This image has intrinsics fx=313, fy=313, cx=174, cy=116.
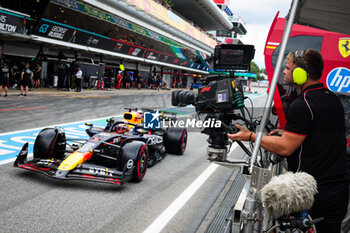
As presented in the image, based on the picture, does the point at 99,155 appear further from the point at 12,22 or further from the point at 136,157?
the point at 12,22

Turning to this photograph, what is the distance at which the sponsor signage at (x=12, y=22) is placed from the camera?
47.1 feet

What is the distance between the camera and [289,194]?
75.1 inches

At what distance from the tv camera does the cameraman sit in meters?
0.47

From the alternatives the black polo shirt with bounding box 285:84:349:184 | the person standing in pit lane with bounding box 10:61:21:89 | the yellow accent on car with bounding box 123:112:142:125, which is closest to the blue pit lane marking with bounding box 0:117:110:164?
the yellow accent on car with bounding box 123:112:142:125

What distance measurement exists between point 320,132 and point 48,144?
13.2ft

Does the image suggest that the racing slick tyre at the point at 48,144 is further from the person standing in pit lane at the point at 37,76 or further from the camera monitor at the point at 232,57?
the person standing in pit lane at the point at 37,76

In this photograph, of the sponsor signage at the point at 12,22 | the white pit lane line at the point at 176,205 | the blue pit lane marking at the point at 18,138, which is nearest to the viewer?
the white pit lane line at the point at 176,205

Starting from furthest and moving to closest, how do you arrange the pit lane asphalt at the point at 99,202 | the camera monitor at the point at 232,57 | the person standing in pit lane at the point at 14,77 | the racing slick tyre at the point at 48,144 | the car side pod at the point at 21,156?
the person standing in pit lane at the point at 14,77
the racing slick tyre at the point at 48,144
the car side pod at the point at 21,156
the pit lane asphalt at the point at 99,202
the camera monitor at the point at 232,57

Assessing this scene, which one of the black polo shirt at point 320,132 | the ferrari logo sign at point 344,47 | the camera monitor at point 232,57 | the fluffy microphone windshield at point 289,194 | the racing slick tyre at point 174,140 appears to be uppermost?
the ferrari logo sign at point 344,47

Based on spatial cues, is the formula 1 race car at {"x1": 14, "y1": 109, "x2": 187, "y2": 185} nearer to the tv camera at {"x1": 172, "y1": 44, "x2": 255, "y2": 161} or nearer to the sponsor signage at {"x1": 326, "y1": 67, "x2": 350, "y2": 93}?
the tv camera at {"x1": 172, "y1": 44, "x2": 255, "y2": 161}

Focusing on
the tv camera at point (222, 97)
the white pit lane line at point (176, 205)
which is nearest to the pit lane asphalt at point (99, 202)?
the white pit lane line at point (176, 205)

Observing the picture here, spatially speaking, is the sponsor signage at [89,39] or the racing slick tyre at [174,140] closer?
the racing slick tyre at [174,140]

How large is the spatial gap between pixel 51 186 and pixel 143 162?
1.41 metres

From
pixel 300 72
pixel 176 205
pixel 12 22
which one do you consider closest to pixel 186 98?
pixel 300 72
